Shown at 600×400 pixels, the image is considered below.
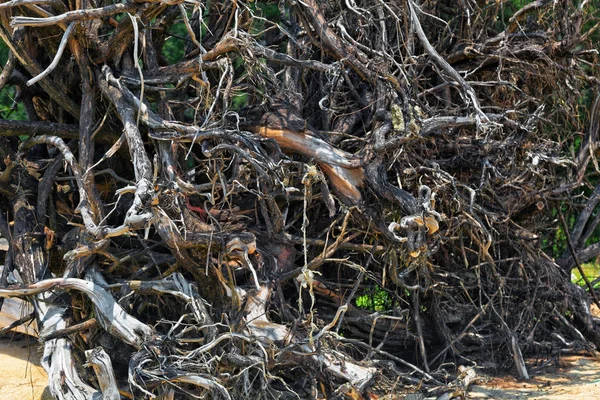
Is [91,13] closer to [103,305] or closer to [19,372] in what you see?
[103,305]

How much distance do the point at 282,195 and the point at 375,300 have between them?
4.70ft

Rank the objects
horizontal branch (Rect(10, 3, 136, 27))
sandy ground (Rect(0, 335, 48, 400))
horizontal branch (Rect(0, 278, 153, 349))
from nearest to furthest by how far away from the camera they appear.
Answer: horizontal branch (Rect(10, 3, 136, 27)), horizontal branch (Rect(0, 278, 153, 349)), sandy ground (Rect(0, 335, 48, 400))

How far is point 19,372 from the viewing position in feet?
19.9

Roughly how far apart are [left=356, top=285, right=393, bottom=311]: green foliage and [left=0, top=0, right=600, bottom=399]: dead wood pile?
20 mm

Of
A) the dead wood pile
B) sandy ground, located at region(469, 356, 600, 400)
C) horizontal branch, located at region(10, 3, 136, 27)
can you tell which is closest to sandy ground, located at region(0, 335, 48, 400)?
the dead wood pile

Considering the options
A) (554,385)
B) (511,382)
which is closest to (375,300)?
(511,382)

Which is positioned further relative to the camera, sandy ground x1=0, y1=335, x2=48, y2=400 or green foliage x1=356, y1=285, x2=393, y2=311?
green foliage x1=356, y1=285, x2=393, y2=311

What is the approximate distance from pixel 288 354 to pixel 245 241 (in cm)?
68

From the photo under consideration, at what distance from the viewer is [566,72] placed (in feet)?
21.1

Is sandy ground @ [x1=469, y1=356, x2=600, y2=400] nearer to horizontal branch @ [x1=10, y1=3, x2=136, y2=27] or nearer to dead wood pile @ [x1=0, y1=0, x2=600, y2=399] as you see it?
dead wood pile @ [x1=0, y1=0, x2=600, y2=399]

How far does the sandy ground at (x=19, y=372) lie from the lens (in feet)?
18.3

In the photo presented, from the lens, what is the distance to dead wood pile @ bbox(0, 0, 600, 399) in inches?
191

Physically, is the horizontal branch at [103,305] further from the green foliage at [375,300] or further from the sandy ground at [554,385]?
the sandy ground at [554,385]

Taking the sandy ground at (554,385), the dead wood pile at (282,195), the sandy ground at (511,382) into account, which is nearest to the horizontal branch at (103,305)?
the dead wood pile at (282,195)
